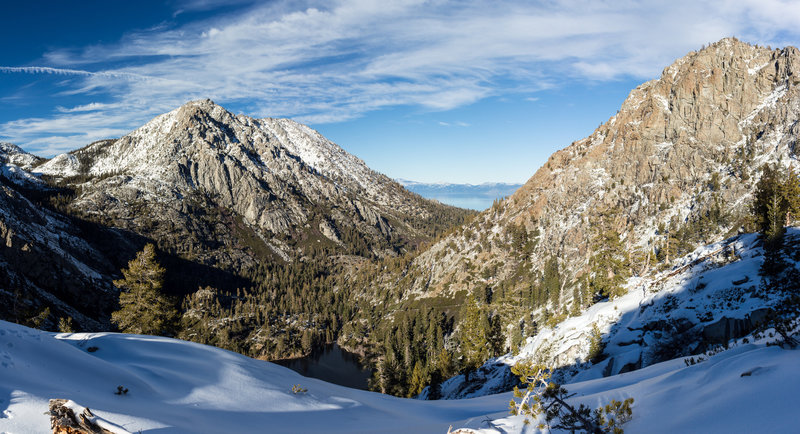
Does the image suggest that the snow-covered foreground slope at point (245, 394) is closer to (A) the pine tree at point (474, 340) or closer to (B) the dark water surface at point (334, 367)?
(A) the pine tree at point (474, 340)

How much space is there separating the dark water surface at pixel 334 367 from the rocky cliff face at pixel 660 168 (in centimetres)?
4022

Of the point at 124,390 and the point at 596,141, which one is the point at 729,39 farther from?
the point at 124,390

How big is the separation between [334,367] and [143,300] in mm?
109452

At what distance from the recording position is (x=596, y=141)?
139 metres

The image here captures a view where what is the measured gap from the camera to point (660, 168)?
4242 inches

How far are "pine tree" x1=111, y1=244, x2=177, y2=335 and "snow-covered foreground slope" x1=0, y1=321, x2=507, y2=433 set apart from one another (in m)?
17.8

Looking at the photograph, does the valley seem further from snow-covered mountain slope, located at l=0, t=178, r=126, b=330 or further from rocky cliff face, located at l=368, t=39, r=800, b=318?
snow-covered mountain slope, located at l=0, t=178, r=126, b=330

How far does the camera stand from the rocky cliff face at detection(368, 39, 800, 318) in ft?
291

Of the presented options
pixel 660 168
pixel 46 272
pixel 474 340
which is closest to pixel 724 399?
pixel 474 340

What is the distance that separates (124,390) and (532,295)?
104104 millimetres

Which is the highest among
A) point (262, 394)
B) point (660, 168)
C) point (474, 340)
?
point (660, 168)

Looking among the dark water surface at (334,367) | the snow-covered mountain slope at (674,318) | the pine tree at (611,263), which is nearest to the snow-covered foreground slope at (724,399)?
the snow-covered mountain slope at (674,318)

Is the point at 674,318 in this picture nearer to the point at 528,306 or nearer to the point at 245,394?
the point at 245,394

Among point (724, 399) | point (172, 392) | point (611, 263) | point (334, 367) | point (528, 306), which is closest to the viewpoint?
point (724, 399)
